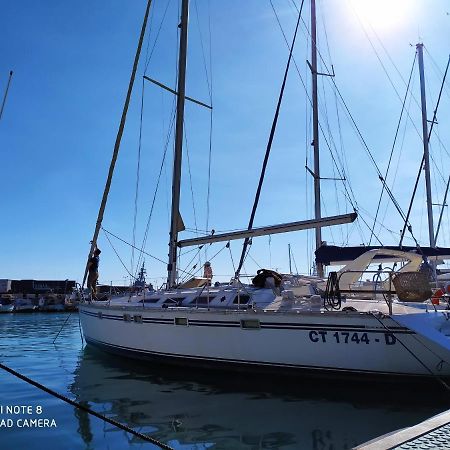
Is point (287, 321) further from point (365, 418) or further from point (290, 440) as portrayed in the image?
point (290, 440)

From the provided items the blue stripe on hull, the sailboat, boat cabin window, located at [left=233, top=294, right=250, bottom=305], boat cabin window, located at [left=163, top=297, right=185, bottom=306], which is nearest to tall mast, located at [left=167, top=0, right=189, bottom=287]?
the sailboat

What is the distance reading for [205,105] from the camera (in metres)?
16.4

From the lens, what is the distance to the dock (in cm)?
363

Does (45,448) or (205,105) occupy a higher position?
(205,105)

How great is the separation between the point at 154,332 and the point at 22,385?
3287mm

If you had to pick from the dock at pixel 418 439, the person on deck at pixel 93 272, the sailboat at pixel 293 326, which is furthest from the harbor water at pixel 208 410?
the person on deck at pixel 93 272

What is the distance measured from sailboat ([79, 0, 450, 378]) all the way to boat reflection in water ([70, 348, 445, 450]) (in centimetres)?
43

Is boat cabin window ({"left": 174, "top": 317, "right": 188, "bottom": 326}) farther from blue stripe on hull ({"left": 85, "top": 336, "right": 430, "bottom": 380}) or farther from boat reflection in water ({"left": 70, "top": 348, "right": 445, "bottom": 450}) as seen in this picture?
boat reflection in water ({"left": 70, "top": 348, "right": 445, "bottom": 450})

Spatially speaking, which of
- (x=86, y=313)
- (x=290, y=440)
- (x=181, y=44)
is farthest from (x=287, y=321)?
(x=181, y=44)

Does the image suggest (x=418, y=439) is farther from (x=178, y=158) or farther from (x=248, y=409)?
(x=178, y=158)

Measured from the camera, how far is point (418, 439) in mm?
3879

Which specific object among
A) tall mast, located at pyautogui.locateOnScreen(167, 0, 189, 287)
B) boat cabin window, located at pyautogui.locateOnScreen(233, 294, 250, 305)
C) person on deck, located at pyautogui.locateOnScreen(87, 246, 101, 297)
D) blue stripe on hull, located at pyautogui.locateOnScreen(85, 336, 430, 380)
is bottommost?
blue stripe on hull, located at pyautogui.locateOnScreen(85, 336, 430, 380)

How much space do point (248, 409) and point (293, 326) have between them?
207 cm

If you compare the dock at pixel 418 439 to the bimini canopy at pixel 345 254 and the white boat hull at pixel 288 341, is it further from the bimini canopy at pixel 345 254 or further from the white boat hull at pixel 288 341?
the bimini canopy at pixel 345 254
